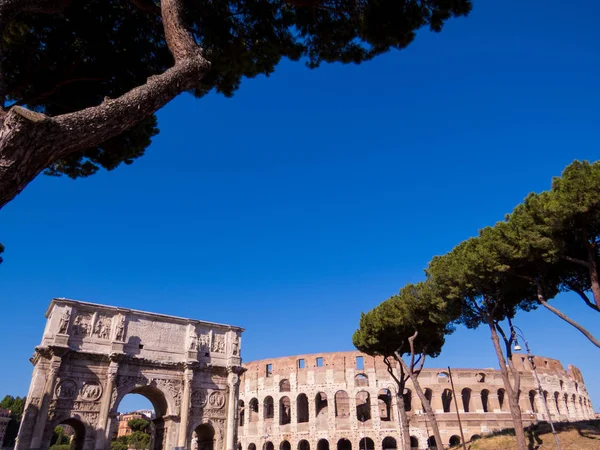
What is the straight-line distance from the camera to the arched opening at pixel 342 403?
3428cm

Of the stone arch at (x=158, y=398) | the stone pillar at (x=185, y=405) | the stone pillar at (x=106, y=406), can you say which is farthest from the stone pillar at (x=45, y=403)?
the stone pillar at (x=185, y=405)

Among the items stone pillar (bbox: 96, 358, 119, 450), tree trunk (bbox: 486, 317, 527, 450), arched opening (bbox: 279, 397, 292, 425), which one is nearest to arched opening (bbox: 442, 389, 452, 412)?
arched opening (bbox: 279, 397, 292, 425)

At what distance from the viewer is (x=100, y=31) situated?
8.20m

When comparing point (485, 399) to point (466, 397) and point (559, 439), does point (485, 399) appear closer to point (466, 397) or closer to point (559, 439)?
point (466, 397)

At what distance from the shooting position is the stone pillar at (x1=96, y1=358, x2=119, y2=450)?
16.6 m

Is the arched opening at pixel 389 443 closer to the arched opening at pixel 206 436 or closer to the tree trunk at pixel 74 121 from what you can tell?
the arched opening at pixel 206 436

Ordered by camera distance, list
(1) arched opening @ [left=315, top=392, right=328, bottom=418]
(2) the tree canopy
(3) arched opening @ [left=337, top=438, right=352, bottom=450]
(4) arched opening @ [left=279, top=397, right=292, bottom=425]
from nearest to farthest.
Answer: (2) the tree canopy
(3) arched opening @ [left=337, top=438, right=352, bottom=450]
(1) arched opening @ [left=315, top=392, right=328, bottom=418]
(4) arched opening @ [left=279, top=397, right=292, bottom=425]

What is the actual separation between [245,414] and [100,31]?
3400cm

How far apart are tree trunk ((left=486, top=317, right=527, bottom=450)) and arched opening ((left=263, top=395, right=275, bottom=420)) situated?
80.5ft

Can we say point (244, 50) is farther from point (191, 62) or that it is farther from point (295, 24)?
point (191, 62)

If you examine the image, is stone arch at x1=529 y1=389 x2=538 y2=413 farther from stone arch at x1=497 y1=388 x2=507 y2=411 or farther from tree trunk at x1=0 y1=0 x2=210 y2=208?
tree trunk at x1=0 y1=0 x2=210 y2=208

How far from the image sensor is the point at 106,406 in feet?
55.8

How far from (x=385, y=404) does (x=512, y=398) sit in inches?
879


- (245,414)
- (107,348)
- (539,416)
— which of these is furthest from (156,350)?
(539,416)
